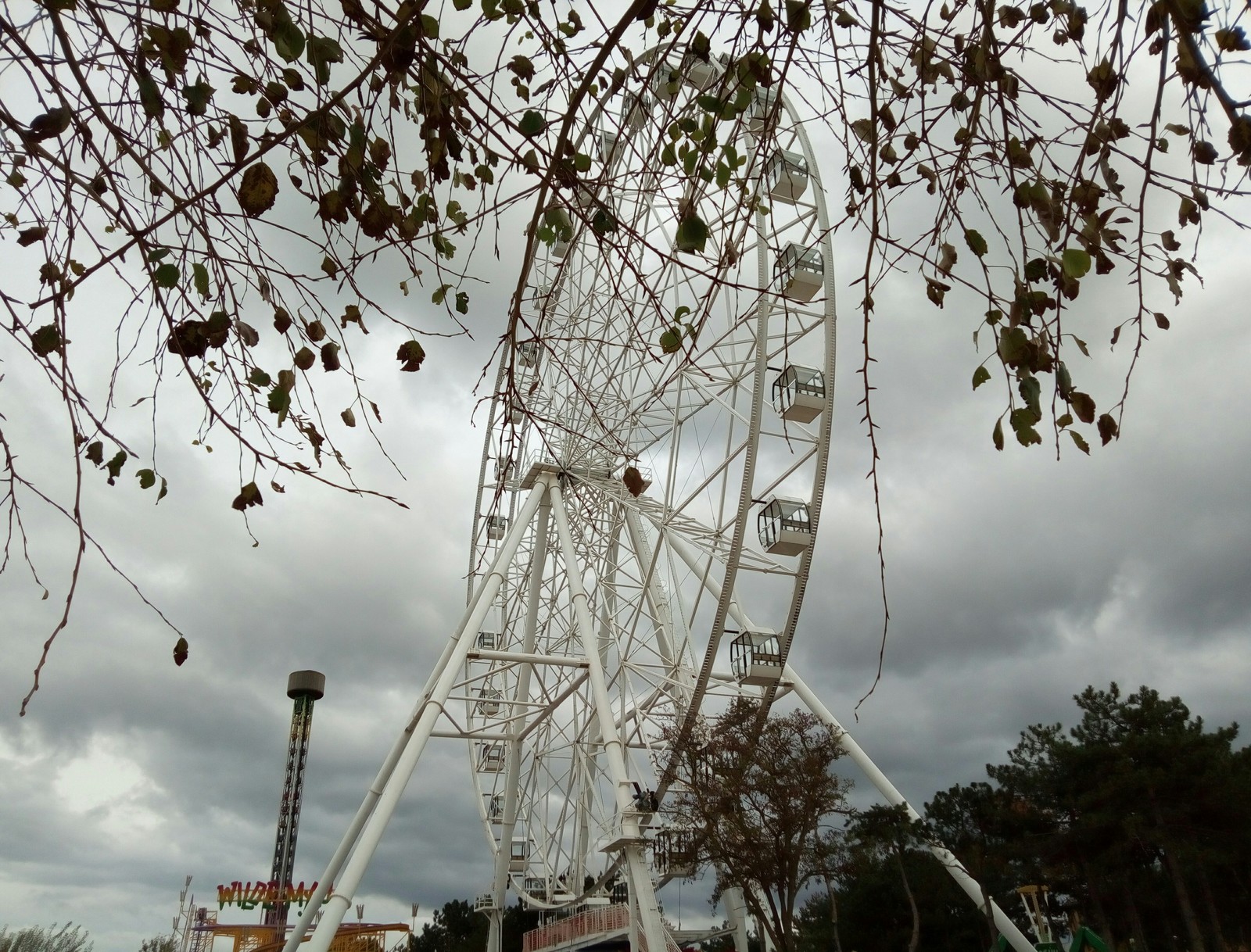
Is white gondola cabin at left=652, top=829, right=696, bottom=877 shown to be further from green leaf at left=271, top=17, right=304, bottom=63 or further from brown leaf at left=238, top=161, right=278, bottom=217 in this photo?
green leaf at left=271, top=17, right=304, bottom=63

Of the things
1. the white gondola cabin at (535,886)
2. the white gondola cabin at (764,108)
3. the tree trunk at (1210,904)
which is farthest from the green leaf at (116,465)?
the tree trunk at (1210,904)

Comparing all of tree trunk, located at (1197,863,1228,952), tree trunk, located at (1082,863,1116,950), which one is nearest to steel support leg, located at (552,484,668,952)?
tree trunk, located at (1197,863,1228,952)

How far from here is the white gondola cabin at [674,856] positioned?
19.2 m

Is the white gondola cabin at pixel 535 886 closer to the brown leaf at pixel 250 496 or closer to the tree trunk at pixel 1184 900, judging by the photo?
the tree trunk at pixel 1184 900

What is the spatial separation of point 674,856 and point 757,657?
210 inches

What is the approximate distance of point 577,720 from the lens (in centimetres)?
2327

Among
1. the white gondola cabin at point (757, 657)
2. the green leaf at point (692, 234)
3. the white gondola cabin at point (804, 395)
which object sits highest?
the white gondola cabin at point (804, 395)

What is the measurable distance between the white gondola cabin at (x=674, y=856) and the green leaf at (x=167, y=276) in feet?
57.8

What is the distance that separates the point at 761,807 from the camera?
64.8ft

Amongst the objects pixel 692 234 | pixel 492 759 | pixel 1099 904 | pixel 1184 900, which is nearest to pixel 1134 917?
pixel 1099 904

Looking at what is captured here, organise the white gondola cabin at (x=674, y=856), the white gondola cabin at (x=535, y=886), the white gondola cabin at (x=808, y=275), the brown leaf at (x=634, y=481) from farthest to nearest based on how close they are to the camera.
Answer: the white gondola cabin at (x=535, y=886)
the white gondola cabin at (x=674, y=856)
the white gondola cabin at (x=808, y=275)
the brown leaf at (x=634, y=481)

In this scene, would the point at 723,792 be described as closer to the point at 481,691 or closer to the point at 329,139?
the point at 481,691

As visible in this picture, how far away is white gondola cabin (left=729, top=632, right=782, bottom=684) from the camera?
16.8 m

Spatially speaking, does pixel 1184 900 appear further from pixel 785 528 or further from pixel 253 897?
pixel 253 897
